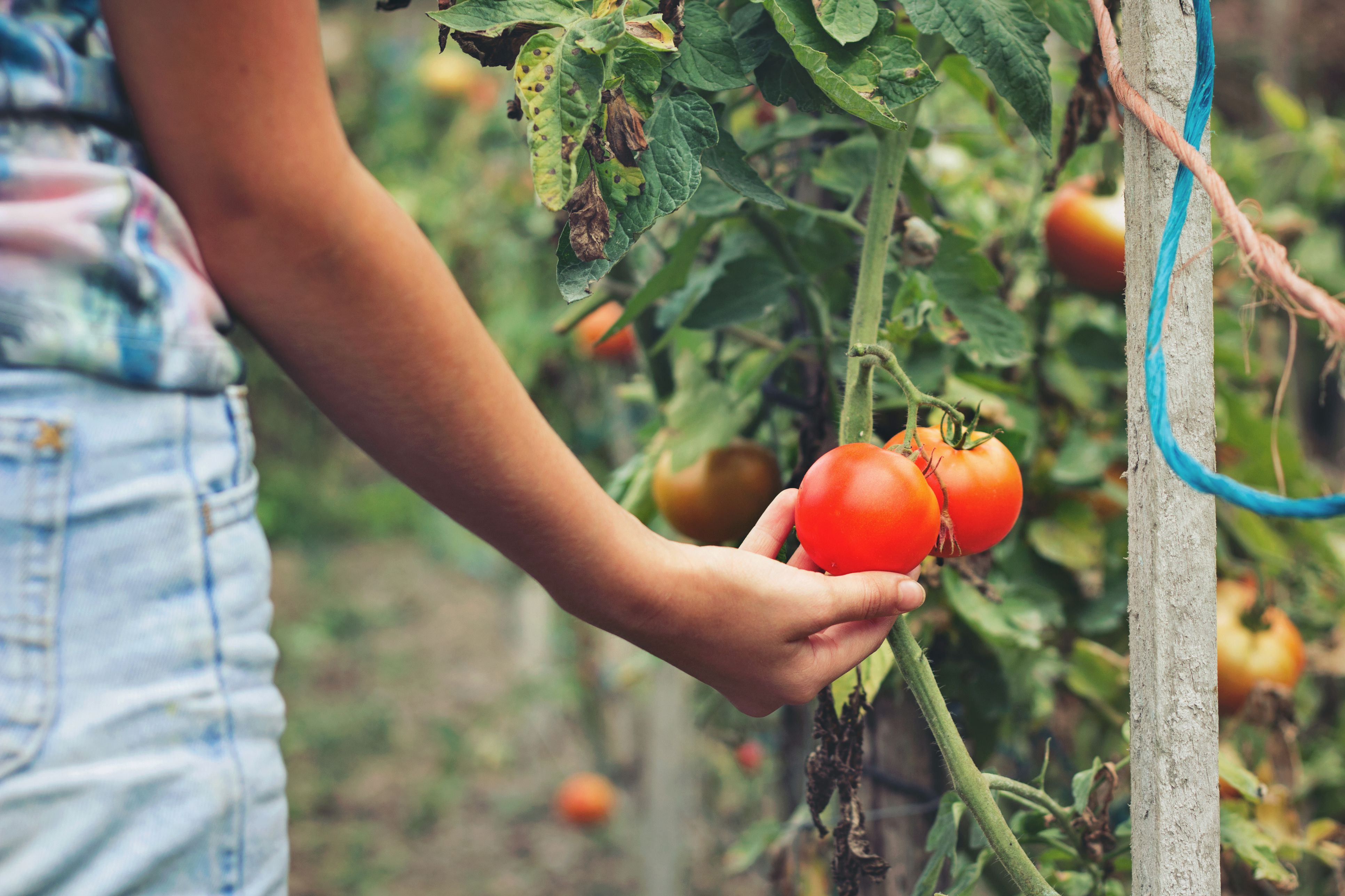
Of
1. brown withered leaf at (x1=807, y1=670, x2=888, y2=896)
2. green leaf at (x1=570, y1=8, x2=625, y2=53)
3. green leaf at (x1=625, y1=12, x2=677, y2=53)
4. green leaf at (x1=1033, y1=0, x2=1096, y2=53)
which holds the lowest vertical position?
brown withered leaf at (x1=807, y1=670, x2=888, y2=896)

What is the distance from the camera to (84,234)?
0.43m

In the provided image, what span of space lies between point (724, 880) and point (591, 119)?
96.2 inches

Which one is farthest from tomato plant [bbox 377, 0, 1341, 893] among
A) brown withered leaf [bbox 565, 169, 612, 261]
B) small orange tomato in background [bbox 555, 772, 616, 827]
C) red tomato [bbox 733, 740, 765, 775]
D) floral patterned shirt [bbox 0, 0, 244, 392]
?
small orange tomato in background [bbox 555, 772, 616, 827]

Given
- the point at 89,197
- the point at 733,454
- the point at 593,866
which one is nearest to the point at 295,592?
the point at 593,866

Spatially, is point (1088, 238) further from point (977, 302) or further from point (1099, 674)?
point (1099, 674)

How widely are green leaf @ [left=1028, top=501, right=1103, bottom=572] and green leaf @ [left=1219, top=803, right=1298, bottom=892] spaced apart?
0.27 metres

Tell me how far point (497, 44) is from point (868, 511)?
338 millimetres

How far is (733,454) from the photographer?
88 centimetres

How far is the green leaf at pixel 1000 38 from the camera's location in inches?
21.9

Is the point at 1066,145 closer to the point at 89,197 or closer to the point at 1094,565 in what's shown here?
the point at 1094,565

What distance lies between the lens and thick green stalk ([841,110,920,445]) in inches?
22.6

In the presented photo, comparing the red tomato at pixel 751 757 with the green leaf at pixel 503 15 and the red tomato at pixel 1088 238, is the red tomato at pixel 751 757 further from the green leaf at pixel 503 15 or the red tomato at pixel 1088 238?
the green leaf at pixel 503 15

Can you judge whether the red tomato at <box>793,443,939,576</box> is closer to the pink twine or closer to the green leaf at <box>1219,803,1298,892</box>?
the pink twine

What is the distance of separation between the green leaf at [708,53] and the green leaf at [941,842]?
0.48m
